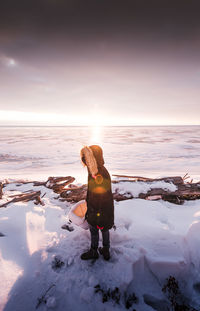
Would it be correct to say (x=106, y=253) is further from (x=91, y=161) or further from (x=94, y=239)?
(x=91, y=161)

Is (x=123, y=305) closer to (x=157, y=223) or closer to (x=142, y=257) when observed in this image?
(x=142, y=257)

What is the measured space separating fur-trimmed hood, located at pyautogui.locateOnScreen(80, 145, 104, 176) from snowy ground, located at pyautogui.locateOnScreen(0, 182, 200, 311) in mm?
1592

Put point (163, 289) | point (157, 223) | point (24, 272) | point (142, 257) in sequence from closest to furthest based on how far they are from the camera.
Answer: point (163, 289) < point (24, 272) < point (142, 257) < point (157, 223)

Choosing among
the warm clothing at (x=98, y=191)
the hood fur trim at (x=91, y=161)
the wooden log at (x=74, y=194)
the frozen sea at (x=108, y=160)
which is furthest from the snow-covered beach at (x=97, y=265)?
the frozen sea at (x=108, y=160)

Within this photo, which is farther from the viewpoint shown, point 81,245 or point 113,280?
point 81,245

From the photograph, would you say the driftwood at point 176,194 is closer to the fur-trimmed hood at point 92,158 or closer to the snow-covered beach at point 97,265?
the snow-covered beach at point 97,265

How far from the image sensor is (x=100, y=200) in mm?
2320

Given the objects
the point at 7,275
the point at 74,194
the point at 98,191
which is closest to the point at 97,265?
the point at 98,191

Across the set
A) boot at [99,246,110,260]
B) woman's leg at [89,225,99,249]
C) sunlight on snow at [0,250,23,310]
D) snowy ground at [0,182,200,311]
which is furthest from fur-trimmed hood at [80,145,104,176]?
sunlight on snow at [0,250,23,310]

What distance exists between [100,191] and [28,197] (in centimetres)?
381

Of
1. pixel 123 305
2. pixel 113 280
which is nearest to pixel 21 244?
pixel 113 280

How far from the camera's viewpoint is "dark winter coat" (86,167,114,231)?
2.29 meters

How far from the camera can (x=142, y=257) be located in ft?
7.86

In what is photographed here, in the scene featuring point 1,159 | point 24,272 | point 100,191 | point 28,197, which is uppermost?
point 100,191
